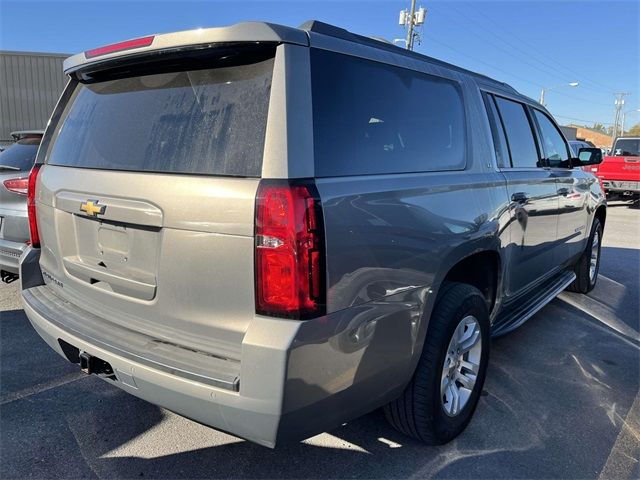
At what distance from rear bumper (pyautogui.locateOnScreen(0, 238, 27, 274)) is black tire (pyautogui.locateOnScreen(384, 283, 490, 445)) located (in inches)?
139

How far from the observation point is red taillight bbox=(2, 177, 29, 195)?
4480 millimetres

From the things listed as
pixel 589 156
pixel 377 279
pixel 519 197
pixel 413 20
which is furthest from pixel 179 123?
pixel 413 20

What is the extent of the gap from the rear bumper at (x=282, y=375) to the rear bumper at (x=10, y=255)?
8.50 feet

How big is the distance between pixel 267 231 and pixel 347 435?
1.56 meters

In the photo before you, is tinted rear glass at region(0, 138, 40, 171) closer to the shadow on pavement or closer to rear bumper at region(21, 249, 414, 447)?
the shadow on pavement

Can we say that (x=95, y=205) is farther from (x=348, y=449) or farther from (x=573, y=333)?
(x=573, y=333)

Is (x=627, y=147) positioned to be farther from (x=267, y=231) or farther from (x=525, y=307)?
(x=267, y=231)

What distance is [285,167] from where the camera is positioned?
1.78 m

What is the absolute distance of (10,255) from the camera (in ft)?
14.4

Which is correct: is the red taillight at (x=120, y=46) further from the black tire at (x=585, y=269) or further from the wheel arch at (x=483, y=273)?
the black tire at (x=585, y=269)

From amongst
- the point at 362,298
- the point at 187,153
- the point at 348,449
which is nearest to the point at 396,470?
the point at 348,449

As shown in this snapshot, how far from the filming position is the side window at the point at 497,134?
3.29m

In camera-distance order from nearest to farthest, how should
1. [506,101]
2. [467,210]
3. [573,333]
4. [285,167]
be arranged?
[285,167] < [467,210] < [506,101] < [573,333]

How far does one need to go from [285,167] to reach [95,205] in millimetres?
998
